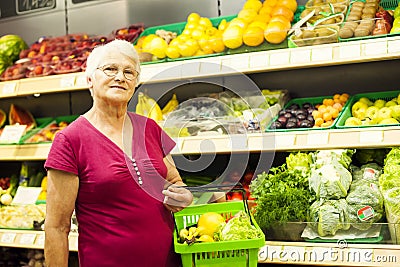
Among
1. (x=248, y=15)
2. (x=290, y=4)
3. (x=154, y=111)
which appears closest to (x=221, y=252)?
(x=154, y=111)

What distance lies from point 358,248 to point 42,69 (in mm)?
2379

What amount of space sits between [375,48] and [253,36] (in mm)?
692

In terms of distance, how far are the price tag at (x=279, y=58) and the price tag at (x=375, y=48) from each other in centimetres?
42

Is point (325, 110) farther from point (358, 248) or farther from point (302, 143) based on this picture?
point (358, 248)

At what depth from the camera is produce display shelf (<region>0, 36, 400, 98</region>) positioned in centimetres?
271

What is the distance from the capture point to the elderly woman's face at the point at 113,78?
2139 mm

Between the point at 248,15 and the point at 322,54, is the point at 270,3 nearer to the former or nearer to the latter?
the point at 248,15

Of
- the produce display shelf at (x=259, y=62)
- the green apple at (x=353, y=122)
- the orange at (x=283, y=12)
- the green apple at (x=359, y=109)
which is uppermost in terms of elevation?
the orange at (x=283, y=12)

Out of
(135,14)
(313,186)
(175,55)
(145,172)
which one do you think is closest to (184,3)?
(135,14)

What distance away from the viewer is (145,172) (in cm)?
217

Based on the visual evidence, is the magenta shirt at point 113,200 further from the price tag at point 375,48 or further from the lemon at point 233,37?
the price tag at point 375,48

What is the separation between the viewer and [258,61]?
118 inches

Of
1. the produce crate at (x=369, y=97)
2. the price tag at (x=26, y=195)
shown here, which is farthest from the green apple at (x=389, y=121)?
the price tag at (x=26, y=195)

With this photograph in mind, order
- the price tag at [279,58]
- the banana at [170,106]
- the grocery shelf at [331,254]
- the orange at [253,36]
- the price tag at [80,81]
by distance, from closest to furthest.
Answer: the grocery shelf at [331,254] → the price tag at [279,58] → the orange at [253,36] → the price tag at [80,81] → the banana at [170,106]
